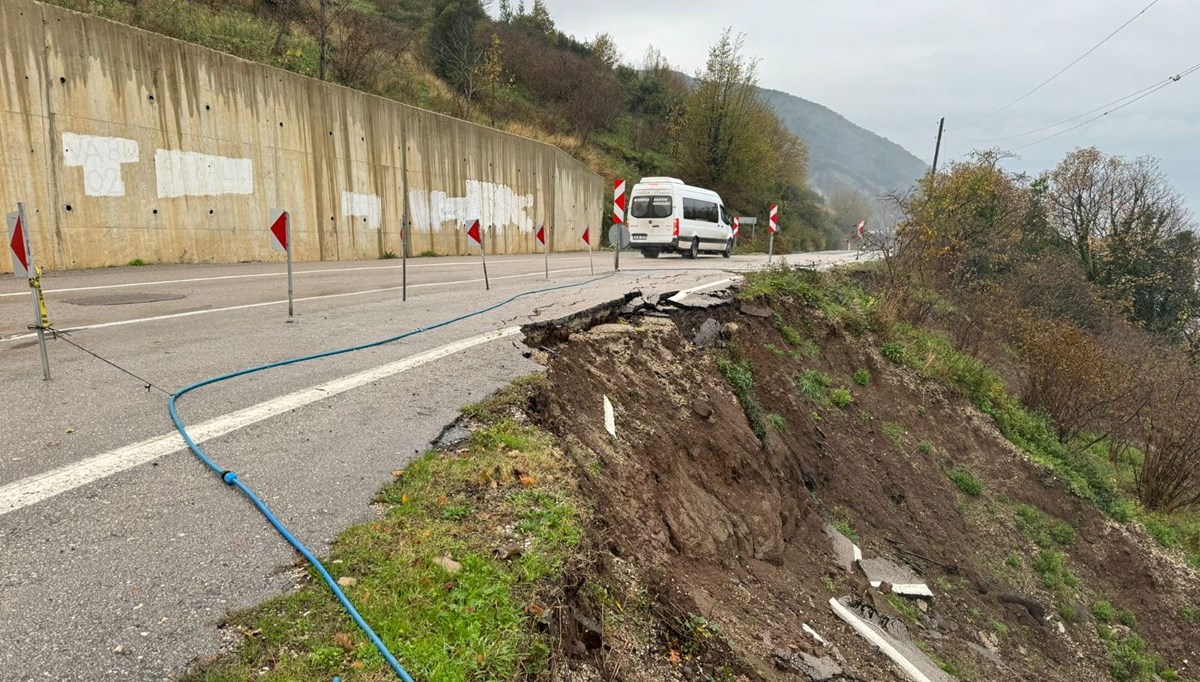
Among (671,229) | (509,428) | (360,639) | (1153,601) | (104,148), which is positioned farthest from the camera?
(671,229)

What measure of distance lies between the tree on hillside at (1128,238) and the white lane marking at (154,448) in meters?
32.6

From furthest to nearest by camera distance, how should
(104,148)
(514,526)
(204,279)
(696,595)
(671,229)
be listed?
(671,229) → (104,148) → (204,279) → (696,595) → (514,526)

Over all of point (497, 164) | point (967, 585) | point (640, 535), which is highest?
point (497, 164)

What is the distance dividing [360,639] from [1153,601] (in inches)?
510

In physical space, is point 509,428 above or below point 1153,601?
above

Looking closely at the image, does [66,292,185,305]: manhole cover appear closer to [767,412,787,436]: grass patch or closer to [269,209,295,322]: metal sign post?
[269,209,295,322]: metal sign post

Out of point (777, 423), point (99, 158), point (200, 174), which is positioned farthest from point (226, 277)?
point (777, 423)

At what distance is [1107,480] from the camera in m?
13.3

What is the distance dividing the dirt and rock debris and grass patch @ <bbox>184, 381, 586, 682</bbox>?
255 mm

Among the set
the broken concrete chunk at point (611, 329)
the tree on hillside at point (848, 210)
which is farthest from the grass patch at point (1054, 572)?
the tree on hillside at point (848, 210)

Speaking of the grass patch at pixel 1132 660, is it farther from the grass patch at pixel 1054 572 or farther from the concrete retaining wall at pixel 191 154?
the concrete retaining wall at pixel 191 154

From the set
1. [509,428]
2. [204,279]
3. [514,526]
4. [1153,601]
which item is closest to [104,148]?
[204,279]

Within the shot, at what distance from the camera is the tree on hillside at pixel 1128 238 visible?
2808 cm

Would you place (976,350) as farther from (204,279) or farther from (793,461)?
(204,279)
